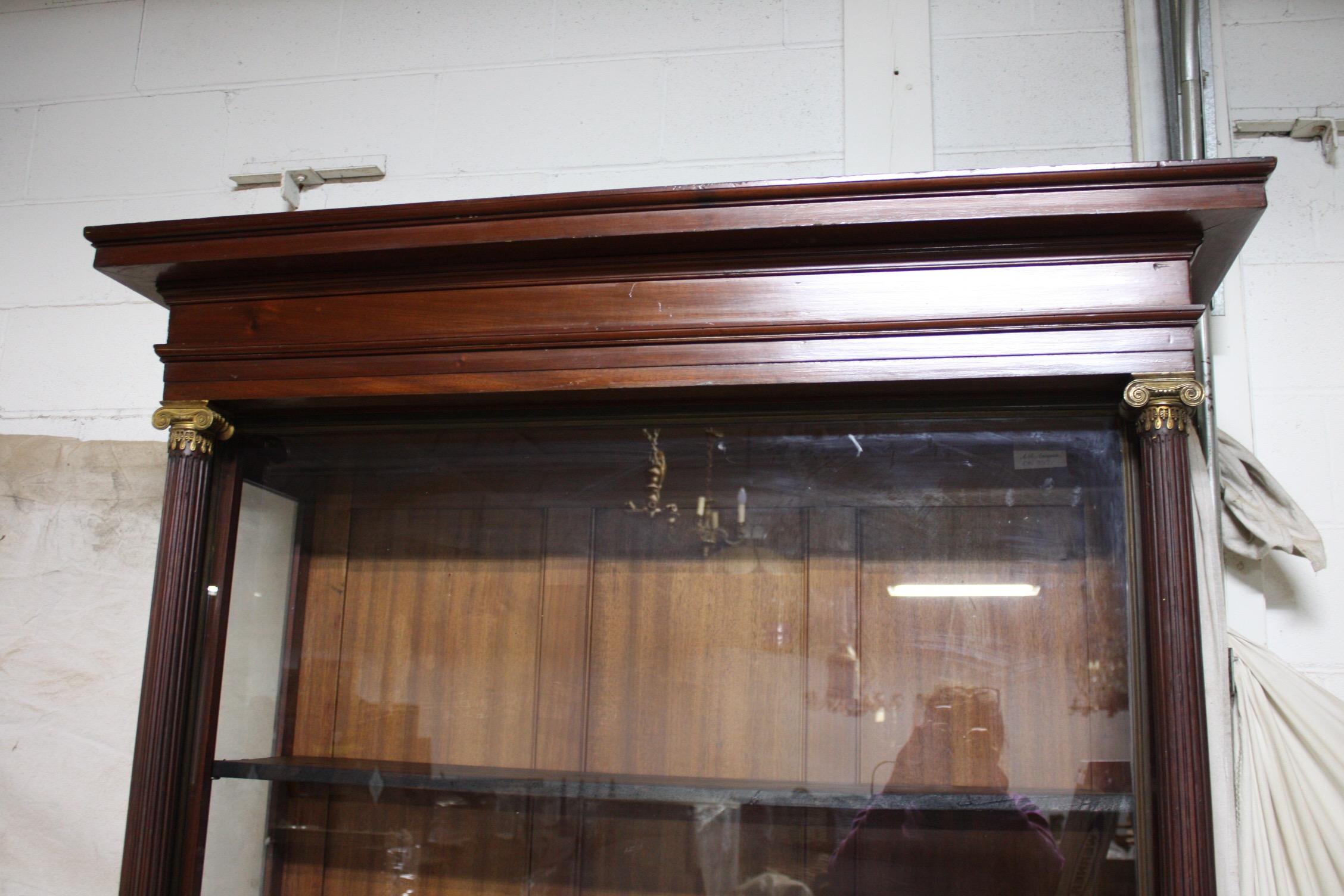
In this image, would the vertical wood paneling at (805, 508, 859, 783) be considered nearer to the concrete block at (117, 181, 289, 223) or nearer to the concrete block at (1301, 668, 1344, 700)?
the concrete block at (1301, 668, 1344, 700)

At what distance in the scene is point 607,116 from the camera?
1.46m

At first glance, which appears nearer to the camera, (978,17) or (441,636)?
(441,636)

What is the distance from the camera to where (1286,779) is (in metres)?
1.06

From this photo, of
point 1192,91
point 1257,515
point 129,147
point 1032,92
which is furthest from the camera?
point 129,147

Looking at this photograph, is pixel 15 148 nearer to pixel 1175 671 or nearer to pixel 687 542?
pixel 687 542

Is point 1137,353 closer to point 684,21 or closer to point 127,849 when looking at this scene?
point 684,21

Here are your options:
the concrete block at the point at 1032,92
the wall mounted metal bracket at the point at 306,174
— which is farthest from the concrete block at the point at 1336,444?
the wall mounted metal bracket at the point at 306,174

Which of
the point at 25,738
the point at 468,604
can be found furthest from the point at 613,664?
the point at 25,738

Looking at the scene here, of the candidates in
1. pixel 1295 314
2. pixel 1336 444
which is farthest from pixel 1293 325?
pixel 1336 444

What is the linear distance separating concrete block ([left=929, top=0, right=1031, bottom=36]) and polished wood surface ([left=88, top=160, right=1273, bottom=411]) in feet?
1.90

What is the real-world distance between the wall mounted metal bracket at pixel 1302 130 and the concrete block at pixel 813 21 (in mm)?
532

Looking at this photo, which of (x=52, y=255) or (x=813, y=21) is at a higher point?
(x=813, y=21)

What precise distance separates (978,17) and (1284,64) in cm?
39

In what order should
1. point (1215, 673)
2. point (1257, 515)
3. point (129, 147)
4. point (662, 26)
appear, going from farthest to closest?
1. point (129, 147)
2. point (662, 26)
3. point (1257, 515)
4. point (1215, 673)
